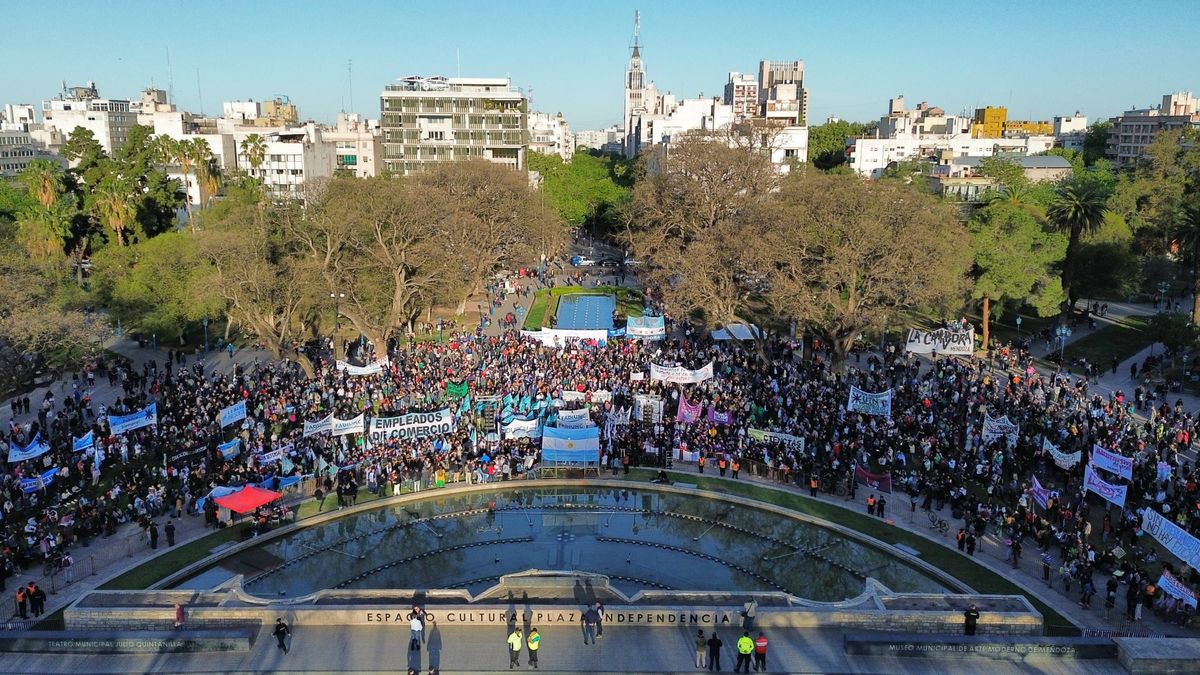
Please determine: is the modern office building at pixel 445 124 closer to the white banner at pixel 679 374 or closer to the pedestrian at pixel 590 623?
the white banner at pixel 679 374

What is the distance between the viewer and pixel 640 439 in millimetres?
35031

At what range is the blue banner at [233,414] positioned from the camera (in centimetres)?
3391

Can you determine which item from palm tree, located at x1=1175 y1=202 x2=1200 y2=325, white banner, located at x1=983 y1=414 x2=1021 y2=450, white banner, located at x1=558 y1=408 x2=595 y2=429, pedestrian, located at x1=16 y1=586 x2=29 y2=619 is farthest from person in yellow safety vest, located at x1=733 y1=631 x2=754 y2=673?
palm tree, located at x1=1175 y1=202 x2=1200 y2=325

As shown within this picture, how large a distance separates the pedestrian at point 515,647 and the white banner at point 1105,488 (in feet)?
61.7

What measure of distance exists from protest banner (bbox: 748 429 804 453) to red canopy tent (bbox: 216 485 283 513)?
17034mm

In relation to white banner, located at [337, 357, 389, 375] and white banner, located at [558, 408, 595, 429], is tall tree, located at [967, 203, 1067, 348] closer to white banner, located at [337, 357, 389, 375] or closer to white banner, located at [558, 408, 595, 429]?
white banner, located at [558, 408, 595, 429]

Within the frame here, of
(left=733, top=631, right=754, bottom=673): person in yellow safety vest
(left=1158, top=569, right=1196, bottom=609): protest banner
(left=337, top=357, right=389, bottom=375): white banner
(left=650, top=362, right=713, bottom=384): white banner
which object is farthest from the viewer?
(left=337, top=357, right=389, bottom=375): white banner

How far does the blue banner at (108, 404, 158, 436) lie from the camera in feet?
108

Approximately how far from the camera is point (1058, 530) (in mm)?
26984

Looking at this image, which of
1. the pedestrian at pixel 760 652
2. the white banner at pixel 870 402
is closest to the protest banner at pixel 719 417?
the white banner at pixel 870 402

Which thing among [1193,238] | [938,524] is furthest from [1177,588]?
[1193,238]

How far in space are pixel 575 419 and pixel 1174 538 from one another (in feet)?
63.6

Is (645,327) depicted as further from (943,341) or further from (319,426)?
(319,426)

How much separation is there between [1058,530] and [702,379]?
15570 mm
